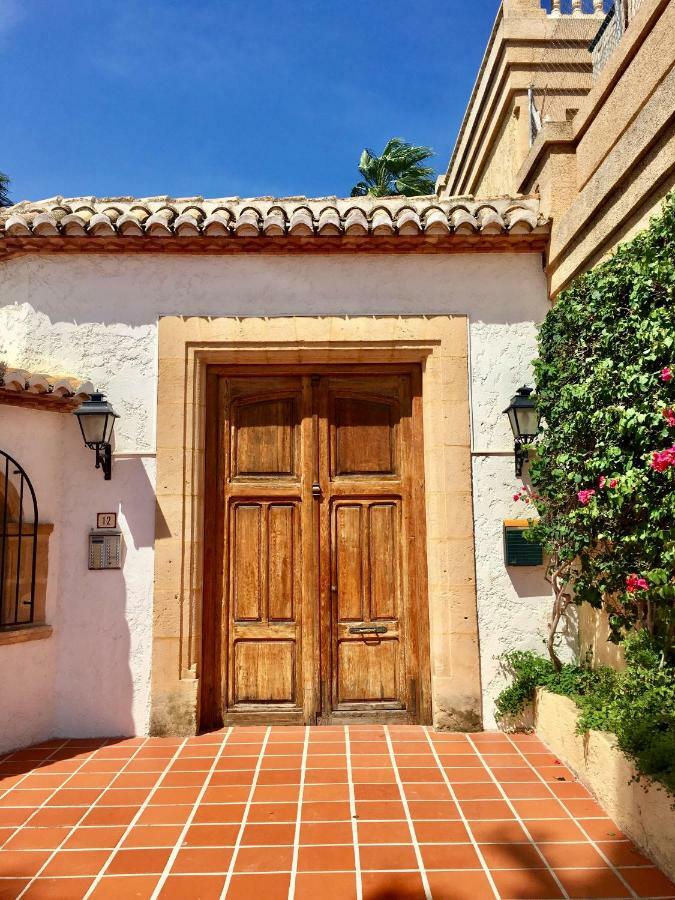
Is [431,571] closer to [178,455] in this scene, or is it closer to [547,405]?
Answer: [547,405]

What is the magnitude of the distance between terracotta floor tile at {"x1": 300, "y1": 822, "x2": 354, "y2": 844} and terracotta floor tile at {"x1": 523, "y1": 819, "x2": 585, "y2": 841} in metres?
0.89

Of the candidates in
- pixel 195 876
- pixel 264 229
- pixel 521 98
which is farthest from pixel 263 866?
pixel 521 98

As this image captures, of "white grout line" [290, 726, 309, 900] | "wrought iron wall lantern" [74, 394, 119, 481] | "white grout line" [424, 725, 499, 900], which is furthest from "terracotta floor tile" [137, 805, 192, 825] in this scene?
"wrought iron wall lantern" [74, 394, 119, 481]

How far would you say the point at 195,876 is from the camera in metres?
3.05

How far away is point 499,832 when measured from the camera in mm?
3414

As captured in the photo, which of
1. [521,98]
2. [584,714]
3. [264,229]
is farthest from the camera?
[521,98]

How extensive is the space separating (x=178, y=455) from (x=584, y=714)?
11.3 feet

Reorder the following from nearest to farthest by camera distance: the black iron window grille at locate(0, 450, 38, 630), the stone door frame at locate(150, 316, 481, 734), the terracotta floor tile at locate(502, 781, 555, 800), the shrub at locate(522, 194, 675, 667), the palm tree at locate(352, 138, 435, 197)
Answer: the shrub at locate(522, 194, 675, 667), the terracotta floor tile at locate(502, 781, 555, 800), the black iron window grille at locate(0, 450, 38, 630), the stone door frame at locate(150, 316, 481, 734), the palm tree at locate(352, 138, 435, 197)

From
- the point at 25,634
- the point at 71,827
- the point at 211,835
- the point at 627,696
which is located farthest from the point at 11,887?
the point at 627,696

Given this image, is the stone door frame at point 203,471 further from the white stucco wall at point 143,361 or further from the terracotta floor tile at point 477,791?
the terracotta floor tile at point 477,791

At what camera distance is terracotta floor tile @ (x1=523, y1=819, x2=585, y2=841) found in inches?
132

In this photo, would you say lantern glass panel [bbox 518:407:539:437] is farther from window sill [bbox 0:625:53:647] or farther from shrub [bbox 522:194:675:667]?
window sill [bbox 0:625:53:647]

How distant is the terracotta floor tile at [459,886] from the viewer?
113 inches

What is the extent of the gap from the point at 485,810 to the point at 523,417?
2.71 meters
